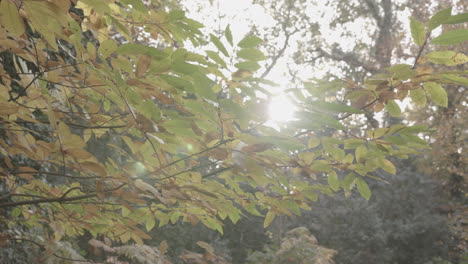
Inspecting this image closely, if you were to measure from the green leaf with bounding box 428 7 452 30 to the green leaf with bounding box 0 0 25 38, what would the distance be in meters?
0.79

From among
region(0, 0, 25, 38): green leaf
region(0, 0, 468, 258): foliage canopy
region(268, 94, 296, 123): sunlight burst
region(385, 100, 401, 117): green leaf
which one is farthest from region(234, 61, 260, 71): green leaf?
region(0, 0, 25, 38): green leaf

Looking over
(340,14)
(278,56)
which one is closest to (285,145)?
(278,56)

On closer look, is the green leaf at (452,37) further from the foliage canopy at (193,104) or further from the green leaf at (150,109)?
the green leaf at (150,109)

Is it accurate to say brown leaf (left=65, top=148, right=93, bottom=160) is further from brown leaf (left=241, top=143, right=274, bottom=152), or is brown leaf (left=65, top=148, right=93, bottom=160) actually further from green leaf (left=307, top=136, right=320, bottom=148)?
green leaf (left=307, top=136, right=320, bottom=148)

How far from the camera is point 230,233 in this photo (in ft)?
31.0

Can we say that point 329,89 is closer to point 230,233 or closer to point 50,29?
point 50,29

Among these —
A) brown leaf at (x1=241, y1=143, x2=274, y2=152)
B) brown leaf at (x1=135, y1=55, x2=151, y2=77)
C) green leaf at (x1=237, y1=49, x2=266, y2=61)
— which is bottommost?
brown leaf at (x1=241, y1=143, x2=274, y2=152)

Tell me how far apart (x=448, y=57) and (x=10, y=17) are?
92cm

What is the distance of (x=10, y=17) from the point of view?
594mm

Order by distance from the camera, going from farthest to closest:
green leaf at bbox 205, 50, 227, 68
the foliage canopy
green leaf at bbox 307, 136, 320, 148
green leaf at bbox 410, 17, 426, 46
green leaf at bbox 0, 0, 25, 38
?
green leaf at bbox 307, 136, 320, 148
green leaf at bbox 205, 50, 227, 68
green leaf at bbox 410, 17, 426, 46
the foliage canopy
green leaf at bbox 0, 0, 25, 38

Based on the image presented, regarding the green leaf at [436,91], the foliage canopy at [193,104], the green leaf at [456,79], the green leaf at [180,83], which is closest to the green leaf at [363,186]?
the foliage canopy at [193,104]

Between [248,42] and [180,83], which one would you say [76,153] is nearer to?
[180,83]

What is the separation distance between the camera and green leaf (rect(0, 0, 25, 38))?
1.90 ft

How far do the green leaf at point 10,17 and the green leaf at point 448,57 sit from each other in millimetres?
851
